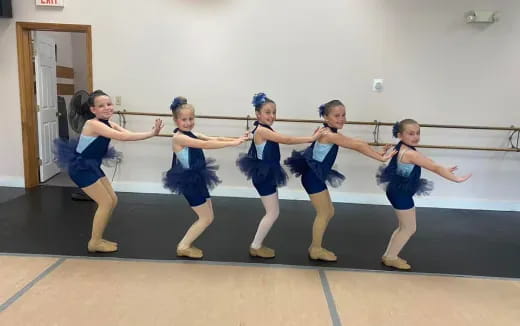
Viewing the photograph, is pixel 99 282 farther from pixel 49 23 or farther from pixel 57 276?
pixel 49 23

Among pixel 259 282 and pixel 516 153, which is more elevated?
pixel 516 153

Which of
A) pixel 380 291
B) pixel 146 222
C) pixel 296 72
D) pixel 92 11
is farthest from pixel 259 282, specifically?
pixel 92 11

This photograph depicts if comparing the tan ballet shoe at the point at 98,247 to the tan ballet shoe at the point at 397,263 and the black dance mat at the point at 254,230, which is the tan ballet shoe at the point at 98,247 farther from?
the tan ballet shoe at the point at 397,263

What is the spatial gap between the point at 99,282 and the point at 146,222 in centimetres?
135

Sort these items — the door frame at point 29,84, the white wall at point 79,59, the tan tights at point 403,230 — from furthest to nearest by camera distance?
1. the white wall at point 79,59
2. the door frame at point 29,84
3. the tan tights at point 403,230

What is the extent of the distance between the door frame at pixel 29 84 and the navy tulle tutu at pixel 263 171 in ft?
10.0

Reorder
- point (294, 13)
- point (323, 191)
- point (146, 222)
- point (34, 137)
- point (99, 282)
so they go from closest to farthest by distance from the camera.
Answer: point (99, 282) → point (323, 191) → point (146, 222) → point (294, 13) → point (34, 137)

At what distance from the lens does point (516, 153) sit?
4.94 m

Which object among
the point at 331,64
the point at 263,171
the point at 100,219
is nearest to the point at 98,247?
the point at 100,219

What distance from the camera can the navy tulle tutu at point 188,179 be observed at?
292 cm

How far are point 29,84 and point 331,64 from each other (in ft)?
13.1

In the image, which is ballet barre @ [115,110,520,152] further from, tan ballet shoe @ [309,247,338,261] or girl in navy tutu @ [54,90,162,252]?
tan ballet shoe @ [309,247,338,261]

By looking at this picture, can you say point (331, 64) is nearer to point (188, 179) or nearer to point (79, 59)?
point (188, 179)

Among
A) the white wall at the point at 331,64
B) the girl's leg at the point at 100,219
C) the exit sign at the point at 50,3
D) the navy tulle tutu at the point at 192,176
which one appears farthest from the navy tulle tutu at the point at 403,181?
the exit sign at the point at 50,3
